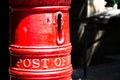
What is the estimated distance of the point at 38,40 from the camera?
3227 millimetres

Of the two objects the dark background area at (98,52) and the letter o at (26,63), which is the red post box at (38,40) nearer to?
the letter o at (26,63)

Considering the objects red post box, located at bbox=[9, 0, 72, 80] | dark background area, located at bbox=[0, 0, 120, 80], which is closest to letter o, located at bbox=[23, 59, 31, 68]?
red post box, located at bbox=[9, 0, 72, 80]

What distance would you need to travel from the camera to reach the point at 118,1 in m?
6.33

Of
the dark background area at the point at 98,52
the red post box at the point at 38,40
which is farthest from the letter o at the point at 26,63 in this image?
the dark background area at the point at 98,52

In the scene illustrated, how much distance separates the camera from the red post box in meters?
3.21

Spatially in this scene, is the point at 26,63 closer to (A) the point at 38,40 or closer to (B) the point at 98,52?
(A) the point at 38,40

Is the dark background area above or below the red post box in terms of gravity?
below

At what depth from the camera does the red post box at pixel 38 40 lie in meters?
3.21

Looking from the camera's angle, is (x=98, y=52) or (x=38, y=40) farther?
(x=98, y=52)

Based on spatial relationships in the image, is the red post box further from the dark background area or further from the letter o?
the dark background area

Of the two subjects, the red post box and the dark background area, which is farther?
the dark background area

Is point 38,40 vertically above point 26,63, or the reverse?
point 38,40

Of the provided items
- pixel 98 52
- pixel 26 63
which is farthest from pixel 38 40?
pixel 98 52

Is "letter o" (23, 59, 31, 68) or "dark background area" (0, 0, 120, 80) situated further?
"dark background area" (0, 0, 120, 80)
